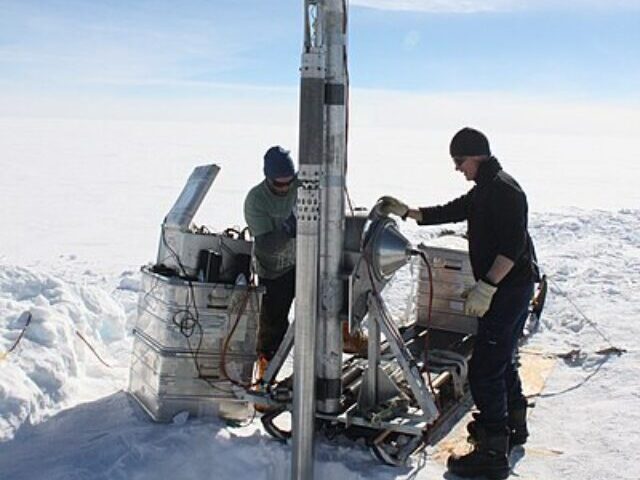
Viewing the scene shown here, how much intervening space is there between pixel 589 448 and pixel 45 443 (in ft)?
11.5

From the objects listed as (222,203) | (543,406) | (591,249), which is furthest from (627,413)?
(222,203)

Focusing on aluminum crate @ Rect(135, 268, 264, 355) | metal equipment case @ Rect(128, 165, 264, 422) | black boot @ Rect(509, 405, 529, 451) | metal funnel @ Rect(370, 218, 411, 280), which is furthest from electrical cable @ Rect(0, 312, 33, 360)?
black boot @ Rect(509, 405, 529, 451)

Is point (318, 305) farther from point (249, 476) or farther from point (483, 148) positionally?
point (483, 148)

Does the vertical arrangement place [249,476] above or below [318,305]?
below

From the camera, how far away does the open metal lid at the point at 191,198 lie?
5246 mm

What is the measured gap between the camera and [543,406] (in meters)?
6.04

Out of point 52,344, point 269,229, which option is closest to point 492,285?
point 269,229

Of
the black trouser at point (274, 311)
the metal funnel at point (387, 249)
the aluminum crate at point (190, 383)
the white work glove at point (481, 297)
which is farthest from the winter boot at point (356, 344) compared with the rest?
the white work glove at point (481, 297)

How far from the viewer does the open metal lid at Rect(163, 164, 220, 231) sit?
5.25 m

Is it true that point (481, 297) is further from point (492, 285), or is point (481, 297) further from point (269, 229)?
point (269, 229)

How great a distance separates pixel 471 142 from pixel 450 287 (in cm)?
259

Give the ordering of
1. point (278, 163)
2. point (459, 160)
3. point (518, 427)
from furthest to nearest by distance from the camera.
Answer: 1. point (278, 163)
2. point (518, 427)
3. point (459, 160)

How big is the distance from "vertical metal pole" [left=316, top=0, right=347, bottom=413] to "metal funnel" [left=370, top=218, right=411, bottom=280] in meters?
0.21

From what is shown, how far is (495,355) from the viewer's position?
4797 mm
